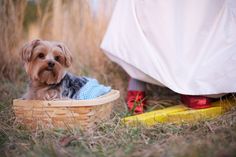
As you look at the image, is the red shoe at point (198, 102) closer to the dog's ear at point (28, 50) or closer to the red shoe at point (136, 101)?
the red shoe at point (136, 101)

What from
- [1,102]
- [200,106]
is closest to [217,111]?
[200,106]

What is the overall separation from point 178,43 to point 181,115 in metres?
0.60

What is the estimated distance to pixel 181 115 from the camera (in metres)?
3.59

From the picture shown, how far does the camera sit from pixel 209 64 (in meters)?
3.57

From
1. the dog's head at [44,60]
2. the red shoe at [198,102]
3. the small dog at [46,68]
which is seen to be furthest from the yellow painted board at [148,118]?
the dog's head at [44,60]

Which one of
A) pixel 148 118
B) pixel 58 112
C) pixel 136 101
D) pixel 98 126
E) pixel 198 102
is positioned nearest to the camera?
pixel 58 112

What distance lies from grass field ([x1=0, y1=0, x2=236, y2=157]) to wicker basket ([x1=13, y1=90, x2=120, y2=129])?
0.24 feet

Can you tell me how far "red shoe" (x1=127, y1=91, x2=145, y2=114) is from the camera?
4.04 metres

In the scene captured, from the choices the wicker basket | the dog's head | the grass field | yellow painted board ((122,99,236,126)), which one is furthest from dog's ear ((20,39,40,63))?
yellow painted board ((122,99,236,126))

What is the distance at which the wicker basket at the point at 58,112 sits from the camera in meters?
3.16

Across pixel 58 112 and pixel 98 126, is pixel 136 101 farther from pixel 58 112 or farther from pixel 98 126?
pixel 58 112

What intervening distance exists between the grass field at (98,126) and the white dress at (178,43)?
1.11ft

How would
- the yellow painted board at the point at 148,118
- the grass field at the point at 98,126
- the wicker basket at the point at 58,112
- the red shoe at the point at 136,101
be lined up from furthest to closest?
1. the red shoe at the point at 136,101
2. the yellow painted board at the point at 148,118
3. the wicker basket at the point at 58,112
4. the grass field at the point at 98,126

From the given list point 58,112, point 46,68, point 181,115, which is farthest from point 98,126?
point 181,115
